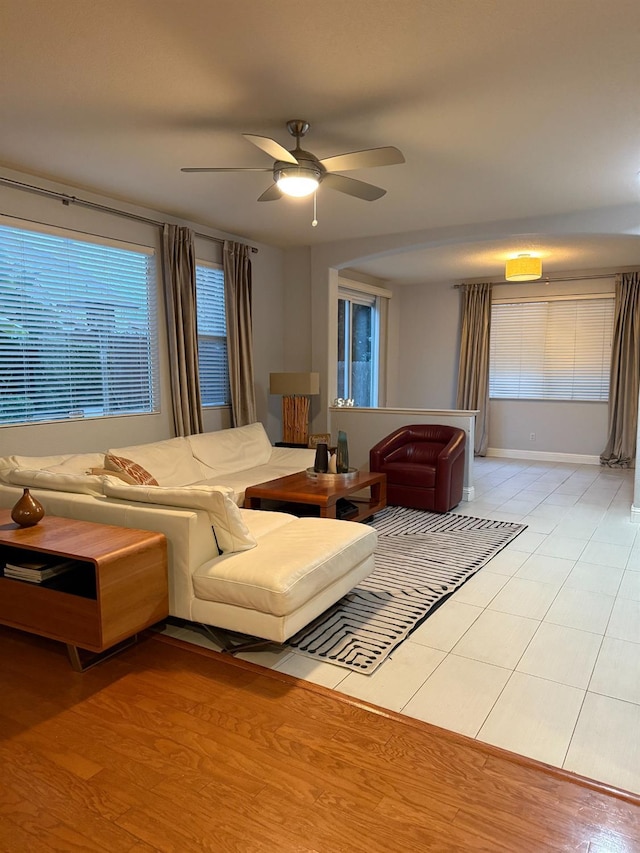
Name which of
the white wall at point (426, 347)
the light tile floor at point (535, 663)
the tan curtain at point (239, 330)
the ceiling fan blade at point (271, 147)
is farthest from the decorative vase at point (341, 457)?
the white wall at point (426, 347)

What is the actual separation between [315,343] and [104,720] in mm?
4902

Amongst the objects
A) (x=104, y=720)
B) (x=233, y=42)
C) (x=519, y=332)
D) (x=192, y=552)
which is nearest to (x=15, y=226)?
(x=233, y=42)

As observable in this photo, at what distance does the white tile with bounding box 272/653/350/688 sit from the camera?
2516 millimetres

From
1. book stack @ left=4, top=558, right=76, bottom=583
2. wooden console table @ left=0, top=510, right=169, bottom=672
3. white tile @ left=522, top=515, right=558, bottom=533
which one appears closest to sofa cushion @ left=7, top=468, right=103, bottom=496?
wooden console table @ left=0, top=510, right=169, bottom=672

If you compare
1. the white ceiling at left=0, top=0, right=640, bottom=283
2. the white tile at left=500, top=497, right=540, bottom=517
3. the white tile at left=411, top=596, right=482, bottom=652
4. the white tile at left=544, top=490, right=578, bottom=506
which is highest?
the white ceiling at left=0, top=0, right=640, bottom=283

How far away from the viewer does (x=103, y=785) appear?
1870mm

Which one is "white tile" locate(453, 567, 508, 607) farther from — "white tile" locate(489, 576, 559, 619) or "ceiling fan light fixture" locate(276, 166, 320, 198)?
"ceiling fan light fixture" locate(276, 166, 320, 198)

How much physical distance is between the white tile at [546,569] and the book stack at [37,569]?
2.78m

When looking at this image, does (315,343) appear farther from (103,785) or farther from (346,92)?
(103,785)

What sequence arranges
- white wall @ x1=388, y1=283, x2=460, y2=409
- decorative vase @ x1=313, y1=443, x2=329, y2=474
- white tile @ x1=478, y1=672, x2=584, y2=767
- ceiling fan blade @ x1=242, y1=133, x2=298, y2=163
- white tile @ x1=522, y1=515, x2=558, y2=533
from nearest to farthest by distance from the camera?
white tile @ x1=478, y1=672, x2=584, y2=767 → ceiling fan blade @ x1=242, y1=133, x2=298, y2=163 → decorative vase @ x1=313, y1=443, x2=329, y2=474 → white tile @ x1=522, y1=515, x2=558, y2=533 → white wall @ x1=388, y1=283, x2=460, y2=409

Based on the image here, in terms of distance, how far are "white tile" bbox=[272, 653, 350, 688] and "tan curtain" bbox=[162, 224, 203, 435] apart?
3.00 m

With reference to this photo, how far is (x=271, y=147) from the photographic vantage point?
9.30ft

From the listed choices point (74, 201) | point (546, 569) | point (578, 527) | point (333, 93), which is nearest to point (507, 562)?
point (546, 569)

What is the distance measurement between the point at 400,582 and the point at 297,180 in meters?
2.51
